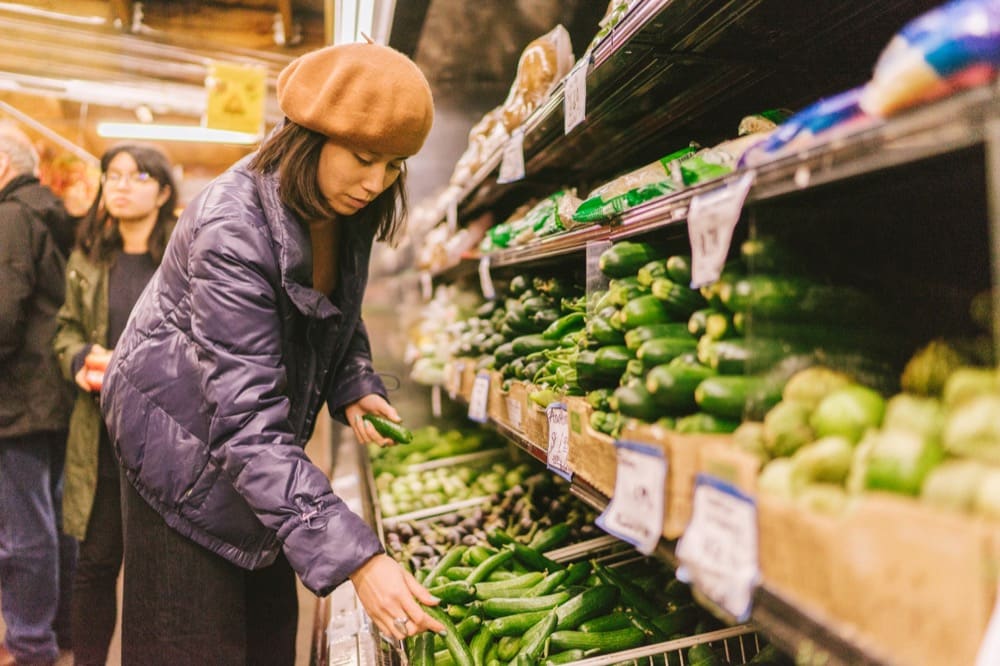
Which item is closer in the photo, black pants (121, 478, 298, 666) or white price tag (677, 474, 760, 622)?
white price tag (677, 474, 760, 622)

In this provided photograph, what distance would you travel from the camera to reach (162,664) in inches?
65.9

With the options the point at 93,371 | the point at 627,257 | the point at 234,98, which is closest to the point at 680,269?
the point at 627,257

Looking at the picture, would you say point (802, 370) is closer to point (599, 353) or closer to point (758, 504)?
point (758, 504)

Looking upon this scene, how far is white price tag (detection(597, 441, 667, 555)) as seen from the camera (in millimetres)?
973

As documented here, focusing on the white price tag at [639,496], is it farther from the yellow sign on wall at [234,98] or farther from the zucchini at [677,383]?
the yellow sign on wall at [234,98]

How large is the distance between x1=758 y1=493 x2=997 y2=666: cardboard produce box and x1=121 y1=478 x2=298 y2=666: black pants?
141 centimetres

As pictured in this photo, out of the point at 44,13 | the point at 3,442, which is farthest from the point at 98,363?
the point at 44,13

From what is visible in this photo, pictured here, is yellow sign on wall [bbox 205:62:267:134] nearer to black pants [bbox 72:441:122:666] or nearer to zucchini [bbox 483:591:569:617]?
black pants [bbox 72:441:122:666]

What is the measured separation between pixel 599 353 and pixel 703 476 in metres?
0.55

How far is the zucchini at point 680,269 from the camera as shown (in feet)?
4.27

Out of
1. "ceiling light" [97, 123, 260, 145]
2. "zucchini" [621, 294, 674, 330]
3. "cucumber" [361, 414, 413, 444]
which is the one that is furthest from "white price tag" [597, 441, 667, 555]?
"ceiling light" [97, 123, 260, 145]

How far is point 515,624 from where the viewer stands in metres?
1.93

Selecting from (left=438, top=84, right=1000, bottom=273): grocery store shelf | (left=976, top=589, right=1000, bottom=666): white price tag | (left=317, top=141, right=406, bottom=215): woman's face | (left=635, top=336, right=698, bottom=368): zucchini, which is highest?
(left=317, top=141, right=406, bottom=215): woman's face

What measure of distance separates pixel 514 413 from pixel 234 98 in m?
3.79
